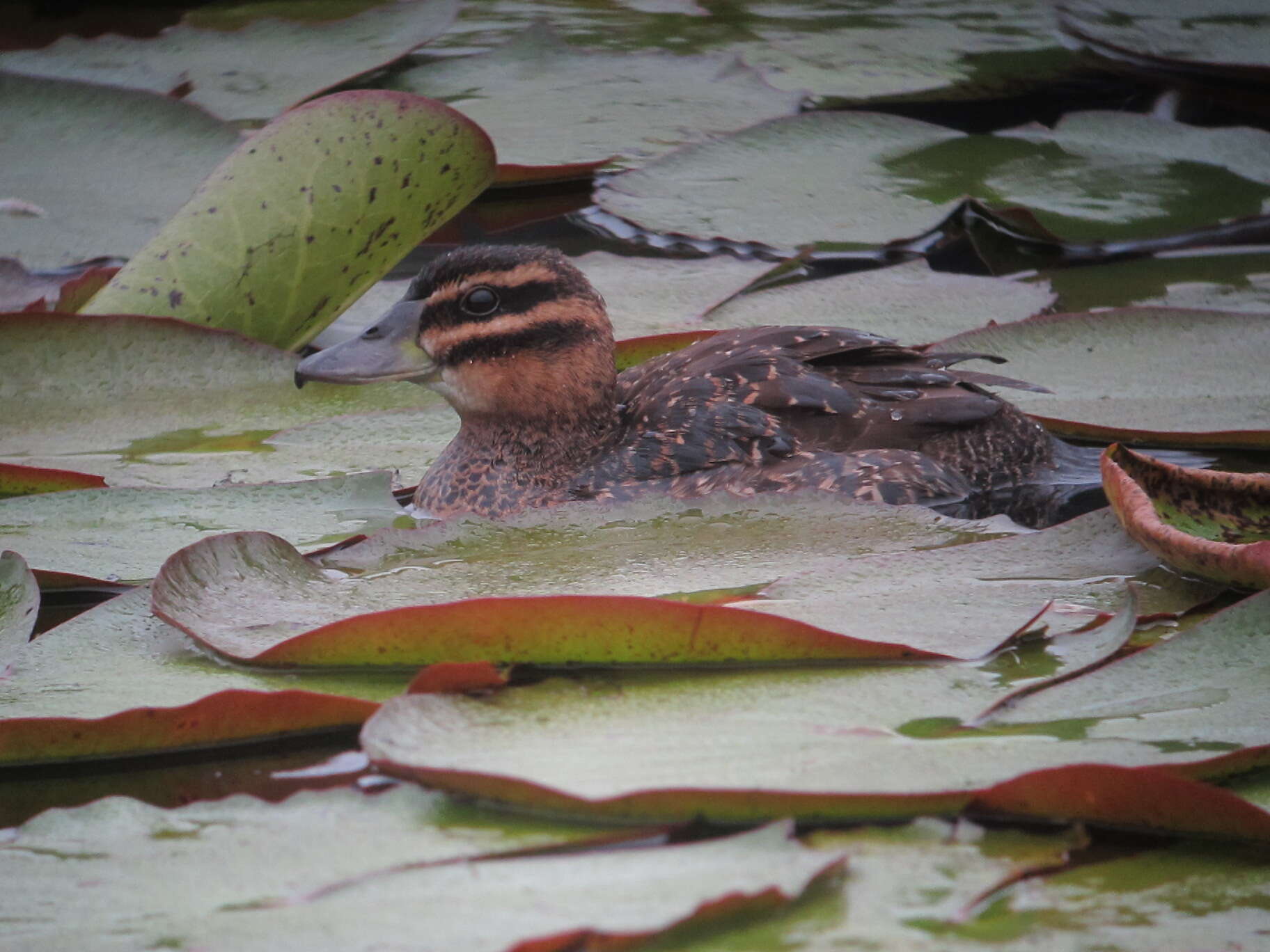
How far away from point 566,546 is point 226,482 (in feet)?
3.42

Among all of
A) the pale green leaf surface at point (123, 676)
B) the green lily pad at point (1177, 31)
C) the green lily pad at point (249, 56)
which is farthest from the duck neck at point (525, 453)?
the green lily pad at point (1177, 31)

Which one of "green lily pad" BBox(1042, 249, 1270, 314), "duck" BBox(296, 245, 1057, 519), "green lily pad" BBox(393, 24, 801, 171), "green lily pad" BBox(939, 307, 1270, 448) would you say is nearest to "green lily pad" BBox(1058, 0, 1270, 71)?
Result: "green lily pad" BBox(1042, 249, 1270, 314)

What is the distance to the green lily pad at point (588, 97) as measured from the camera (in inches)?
235

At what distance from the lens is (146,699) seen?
262 centimetres

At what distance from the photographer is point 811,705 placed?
8.21 feet

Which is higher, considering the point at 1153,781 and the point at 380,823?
the point at 1153,781

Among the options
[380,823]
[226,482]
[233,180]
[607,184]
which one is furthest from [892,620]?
[607,184]

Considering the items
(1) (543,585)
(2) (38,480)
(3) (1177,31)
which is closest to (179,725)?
(1) (543,585)

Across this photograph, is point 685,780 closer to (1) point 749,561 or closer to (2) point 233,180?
(1) point 749,561

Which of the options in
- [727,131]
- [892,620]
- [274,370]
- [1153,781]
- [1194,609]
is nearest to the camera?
[1153,781]

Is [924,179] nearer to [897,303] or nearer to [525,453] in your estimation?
[897,303]

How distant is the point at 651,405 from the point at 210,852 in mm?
2158

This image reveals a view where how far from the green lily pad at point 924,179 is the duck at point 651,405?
1220 millimetres

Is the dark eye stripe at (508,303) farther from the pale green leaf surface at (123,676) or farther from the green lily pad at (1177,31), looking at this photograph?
the green lily pad at (1177,31)
